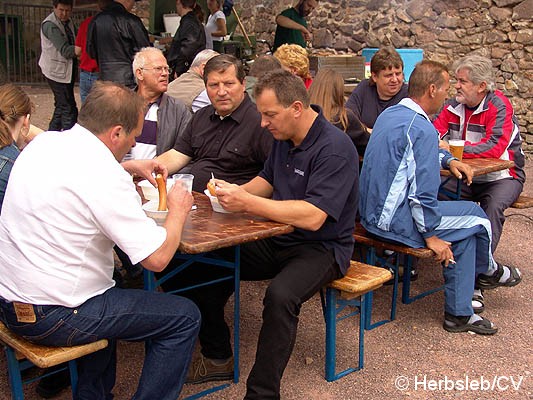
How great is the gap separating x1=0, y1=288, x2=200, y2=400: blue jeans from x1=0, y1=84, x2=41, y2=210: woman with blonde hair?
2.07ft

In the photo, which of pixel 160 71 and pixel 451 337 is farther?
pixel 160 71

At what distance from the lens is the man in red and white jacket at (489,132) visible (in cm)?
432

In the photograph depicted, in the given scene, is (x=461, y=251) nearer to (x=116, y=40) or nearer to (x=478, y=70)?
(x=478, y=70)

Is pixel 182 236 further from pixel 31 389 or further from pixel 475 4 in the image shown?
pixel 475 4

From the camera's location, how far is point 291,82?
2953 millimetres

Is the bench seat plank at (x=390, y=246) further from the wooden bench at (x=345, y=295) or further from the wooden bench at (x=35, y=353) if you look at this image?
the wooden bench at (x=35, y=353)

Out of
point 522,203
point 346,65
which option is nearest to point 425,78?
point 522,203

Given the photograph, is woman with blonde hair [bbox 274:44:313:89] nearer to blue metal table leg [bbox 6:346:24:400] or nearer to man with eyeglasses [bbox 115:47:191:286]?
man with eyeglasses [bbox 115:47:191:286]

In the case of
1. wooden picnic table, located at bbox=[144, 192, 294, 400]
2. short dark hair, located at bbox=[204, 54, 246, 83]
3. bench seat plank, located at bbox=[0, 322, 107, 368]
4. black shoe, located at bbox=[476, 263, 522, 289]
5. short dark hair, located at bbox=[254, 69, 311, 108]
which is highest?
short dark hair, located at bbox=[204, 54, 246, 83]

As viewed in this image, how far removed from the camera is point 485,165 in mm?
4160

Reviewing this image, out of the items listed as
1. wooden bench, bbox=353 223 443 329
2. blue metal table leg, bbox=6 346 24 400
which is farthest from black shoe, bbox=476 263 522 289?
A: blue metal table leg, bbox=6 346 24 400

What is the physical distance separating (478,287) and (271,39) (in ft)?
29.5

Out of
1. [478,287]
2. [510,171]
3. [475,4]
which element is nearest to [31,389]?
[478,287]

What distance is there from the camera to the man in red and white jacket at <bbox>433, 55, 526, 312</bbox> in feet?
14.2
